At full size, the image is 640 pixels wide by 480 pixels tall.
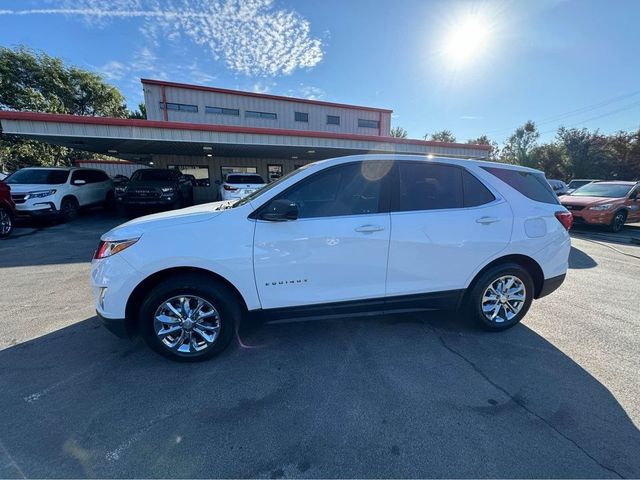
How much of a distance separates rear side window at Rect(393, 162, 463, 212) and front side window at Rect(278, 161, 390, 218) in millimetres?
203

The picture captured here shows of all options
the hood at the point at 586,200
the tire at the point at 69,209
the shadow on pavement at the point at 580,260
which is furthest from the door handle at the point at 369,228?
the tire at the point at 69,209

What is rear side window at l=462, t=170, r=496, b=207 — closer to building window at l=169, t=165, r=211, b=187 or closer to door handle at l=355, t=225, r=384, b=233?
door handle at l=355, t=225, r=384, b=233

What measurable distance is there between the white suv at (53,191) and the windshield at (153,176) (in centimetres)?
188

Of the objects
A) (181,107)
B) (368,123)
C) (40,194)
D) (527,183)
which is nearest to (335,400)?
(527,183)

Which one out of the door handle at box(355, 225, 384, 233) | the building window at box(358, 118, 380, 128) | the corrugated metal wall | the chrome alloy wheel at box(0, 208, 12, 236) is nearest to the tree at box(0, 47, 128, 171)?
the corrugated metal wall

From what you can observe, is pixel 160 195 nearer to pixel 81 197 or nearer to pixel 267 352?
pixel 81 197

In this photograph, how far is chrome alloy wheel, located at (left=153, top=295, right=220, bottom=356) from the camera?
2666 mm

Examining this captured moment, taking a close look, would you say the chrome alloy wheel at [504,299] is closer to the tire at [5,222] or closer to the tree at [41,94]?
the tire at [5,222]

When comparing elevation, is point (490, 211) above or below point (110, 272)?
above

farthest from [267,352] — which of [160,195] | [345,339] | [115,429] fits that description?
[160,195]

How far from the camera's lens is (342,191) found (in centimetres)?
288

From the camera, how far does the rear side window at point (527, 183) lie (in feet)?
10.7

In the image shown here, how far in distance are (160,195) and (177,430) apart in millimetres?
9727

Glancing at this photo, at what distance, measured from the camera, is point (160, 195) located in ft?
33.3
